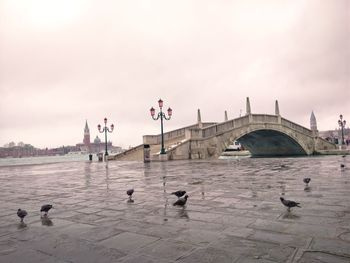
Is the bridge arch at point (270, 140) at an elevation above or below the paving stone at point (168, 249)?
above

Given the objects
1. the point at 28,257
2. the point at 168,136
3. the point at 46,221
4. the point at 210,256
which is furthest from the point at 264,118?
the point at 28,257

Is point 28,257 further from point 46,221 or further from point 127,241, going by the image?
point 46,221

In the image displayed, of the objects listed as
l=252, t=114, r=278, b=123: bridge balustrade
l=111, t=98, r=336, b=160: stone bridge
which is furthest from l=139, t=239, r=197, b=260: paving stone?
l=252, t=114, r=278, b=123: bridge balustrade

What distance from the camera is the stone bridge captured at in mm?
29812

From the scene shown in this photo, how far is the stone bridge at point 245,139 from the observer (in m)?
29.8

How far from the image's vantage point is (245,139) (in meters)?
50.7

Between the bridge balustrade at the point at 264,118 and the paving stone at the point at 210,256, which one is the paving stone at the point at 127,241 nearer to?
the paving stone at the point at 210,256

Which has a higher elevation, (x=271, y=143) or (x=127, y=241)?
(x=271, y=143)

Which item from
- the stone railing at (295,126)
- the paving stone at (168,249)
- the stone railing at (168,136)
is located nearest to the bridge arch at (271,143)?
the stone railing at (295,126)

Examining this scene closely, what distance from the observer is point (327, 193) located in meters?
6.83

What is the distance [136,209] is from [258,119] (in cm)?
3551

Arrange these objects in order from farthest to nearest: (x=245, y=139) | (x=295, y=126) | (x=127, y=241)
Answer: (x=245, y=139)
(x=295, y=126)
(x=127, y=241)

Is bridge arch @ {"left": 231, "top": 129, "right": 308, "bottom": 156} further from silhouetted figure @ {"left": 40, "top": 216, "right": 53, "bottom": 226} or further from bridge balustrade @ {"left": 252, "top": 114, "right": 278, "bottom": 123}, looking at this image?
silhouetted figure @ {"left": 40, "top": 216, "right": 53, "bottom": 226}

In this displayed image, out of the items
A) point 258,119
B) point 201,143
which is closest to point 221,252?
point 201,143
